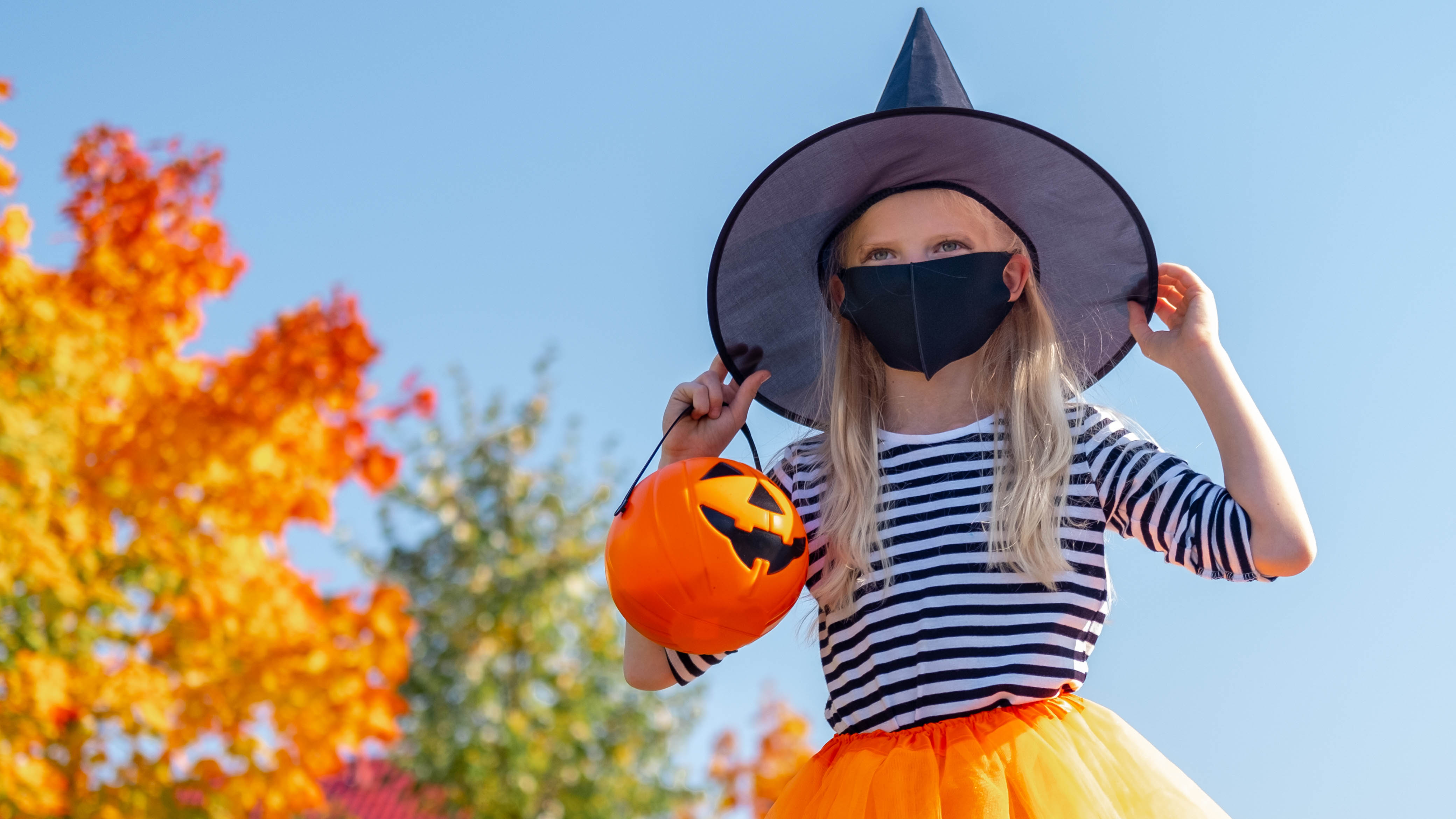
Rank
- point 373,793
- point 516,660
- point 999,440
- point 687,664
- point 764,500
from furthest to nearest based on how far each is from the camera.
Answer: point 373,793 < point 516,660 < point 687,664 < point 999,440 < point 764,500

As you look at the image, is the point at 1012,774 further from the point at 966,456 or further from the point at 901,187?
the point at 901,187

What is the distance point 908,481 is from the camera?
2.40 m

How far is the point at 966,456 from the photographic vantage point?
7.86 feet

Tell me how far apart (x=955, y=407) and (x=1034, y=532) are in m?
0.44

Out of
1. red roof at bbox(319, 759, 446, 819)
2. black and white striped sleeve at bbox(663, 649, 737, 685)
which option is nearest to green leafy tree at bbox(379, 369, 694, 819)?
red roof at bbox(319, 759, 446, 819)

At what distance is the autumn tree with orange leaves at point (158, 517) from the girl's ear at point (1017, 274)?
5.37 m

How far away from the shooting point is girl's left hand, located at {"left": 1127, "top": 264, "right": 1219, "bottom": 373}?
2.28 metres

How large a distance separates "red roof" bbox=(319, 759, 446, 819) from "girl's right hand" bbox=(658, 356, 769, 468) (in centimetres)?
595

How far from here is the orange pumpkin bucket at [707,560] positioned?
2.12 meters

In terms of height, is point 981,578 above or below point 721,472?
below

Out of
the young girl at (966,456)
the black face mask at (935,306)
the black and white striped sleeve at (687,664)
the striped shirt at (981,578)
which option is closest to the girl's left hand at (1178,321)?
the young girl at (966,456)

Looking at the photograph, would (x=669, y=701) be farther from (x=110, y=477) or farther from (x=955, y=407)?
(x=955, y=407)

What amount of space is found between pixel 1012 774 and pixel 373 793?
20.4m

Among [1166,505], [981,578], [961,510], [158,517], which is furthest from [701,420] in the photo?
[158,517]
